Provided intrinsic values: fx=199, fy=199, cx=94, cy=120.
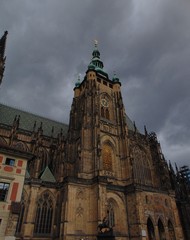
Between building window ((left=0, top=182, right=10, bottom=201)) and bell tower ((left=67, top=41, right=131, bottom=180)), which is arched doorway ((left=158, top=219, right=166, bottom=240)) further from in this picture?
building window ((left=0, top=182, right=10, bottom=201))

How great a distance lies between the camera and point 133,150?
38.7 m

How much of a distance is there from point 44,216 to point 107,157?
43.2ft

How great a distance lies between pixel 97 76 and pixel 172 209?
95.1 feet

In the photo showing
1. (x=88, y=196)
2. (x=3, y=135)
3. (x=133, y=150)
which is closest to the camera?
(x=88, y=196)

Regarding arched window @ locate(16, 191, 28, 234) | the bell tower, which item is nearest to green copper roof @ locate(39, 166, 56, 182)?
the bell tower

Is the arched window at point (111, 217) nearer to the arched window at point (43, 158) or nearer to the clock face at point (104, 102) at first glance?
the arched window at point (43, 158)

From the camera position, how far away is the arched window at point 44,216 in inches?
1019

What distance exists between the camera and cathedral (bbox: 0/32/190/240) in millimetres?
23562

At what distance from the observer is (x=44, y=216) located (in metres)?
26.6

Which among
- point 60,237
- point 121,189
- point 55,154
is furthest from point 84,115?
point 60,237

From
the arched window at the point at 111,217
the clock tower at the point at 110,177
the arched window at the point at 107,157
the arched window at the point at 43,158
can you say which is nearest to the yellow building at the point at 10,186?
the clock tower at the point at 110,177

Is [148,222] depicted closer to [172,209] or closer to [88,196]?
[172,209]

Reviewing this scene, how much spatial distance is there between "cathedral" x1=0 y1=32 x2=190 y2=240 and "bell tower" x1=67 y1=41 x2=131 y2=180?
15cm

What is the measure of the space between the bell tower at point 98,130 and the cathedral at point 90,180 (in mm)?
150
